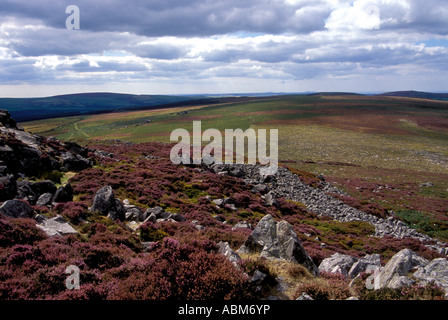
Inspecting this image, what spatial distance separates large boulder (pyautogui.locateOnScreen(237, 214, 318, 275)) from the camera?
1065 centimetres

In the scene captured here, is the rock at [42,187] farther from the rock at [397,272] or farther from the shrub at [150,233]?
the rock at [397,272]

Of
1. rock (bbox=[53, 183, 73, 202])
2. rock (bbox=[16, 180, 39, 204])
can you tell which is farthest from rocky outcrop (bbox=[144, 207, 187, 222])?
rock (bbox=[16, 180, 39, 204])

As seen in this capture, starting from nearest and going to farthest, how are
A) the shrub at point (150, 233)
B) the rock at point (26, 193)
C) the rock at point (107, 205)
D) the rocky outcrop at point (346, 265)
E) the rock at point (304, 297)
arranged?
the rock at point (304, 297) < the rocky outcrop at point (346, 265) < the shrub at point (150, 233) < the rock at point (26, 193) < the rock at point (107, 205)

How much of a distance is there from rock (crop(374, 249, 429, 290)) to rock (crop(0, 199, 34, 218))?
14.6 meters

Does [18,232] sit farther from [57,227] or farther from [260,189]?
[260,189]

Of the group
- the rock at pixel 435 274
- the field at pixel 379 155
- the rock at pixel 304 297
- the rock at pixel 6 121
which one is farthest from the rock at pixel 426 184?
the rock at pixel 6 121

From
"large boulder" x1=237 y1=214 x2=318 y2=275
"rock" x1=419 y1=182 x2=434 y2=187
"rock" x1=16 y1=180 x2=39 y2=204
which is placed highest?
"rock" x1=16 y1=180 x2=39 y2=204

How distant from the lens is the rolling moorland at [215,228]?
7.79m

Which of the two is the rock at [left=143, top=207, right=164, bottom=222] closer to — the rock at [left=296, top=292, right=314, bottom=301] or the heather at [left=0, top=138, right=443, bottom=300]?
the heather at [left=0, top=138, right=443, bottom=300]

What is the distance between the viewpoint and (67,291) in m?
7.20

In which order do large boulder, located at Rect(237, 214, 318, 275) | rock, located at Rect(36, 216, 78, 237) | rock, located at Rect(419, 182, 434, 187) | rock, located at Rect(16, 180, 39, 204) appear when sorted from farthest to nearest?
rock, located at Rect(419, 182, 434, 187)
rock, located at Rect(16, 180, 39, 204)
rock, located at Rect(36, 216, 78, 237)
large boulder, located at Rect(237, 214, 318, 275)

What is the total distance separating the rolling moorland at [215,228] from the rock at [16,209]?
14 cm

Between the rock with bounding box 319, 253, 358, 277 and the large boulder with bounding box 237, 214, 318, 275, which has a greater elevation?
the large boulder with bounding box 237, 214, 318, 275

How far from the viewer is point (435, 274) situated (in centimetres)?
869
